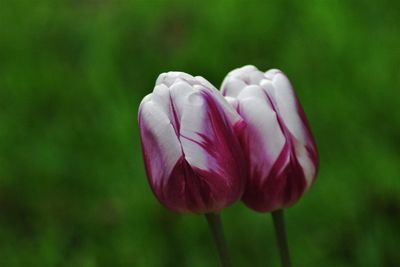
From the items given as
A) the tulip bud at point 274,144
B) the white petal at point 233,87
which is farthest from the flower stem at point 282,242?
the white petal at point 233,87

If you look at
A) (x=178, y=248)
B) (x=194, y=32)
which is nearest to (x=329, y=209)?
(x=178, y=248)

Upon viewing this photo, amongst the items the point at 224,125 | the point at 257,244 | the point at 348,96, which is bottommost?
the point at 257,244

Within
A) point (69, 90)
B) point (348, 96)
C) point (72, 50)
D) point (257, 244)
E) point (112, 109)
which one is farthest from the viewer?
point (72, 50)

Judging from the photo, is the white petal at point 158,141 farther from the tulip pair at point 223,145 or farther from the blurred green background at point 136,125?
the blurred green background at point 136,125

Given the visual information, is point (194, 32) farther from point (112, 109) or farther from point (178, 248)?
point (178, 248)

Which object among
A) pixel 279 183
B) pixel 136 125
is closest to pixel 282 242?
pixel 279 183

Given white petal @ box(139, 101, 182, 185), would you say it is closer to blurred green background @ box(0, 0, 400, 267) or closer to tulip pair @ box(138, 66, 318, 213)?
tulip pair @ box(138, 66, 318, 213)
